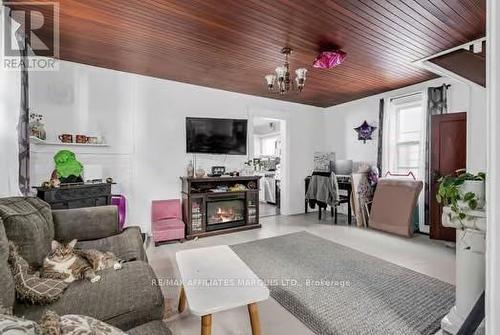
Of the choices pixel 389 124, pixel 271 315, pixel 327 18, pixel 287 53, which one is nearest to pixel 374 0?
pixel 327 18

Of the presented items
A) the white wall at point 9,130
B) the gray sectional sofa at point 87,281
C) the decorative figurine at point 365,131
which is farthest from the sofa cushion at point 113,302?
the decorative figurine at point 365,131

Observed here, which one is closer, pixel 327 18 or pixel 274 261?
pixel 327 18

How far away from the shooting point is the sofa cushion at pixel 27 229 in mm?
1396

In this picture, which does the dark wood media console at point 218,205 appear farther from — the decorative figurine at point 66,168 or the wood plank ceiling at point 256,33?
the wood plank ceiling at point 256,33

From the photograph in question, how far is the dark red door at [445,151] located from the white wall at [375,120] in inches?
12.9

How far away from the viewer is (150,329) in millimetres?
1105

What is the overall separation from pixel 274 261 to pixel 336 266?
2.23 feet

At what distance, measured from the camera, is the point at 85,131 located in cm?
338

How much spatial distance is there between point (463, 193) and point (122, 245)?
2.37 m

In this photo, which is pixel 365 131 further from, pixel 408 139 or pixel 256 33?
pixel 256 33

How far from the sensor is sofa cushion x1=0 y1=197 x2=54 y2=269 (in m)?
1.40

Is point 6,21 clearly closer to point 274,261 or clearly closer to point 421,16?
point 274,261

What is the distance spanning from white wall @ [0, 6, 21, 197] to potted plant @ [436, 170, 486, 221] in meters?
3.21

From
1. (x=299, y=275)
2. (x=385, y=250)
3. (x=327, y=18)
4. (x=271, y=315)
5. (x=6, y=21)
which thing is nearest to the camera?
(x=271, y=315)
